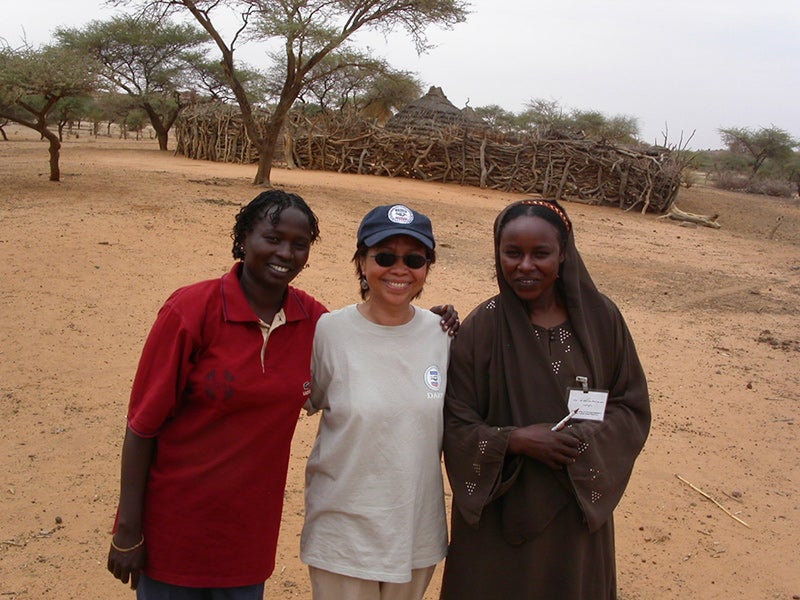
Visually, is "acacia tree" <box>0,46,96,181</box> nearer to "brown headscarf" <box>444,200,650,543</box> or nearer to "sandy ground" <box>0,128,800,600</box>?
"sandy ground" <box>0,128,800,600</box>

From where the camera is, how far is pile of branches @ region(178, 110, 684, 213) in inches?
695

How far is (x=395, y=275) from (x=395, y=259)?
0.04 m

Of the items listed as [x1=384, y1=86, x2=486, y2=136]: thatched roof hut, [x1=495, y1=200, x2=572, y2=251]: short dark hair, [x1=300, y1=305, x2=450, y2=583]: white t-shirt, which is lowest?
[x1=300, y1=305, x2=450, y2=583]: white t-shirt

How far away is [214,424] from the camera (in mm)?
1608

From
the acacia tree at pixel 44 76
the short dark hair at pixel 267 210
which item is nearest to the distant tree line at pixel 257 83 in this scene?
the acacia tree at pixel 44 76

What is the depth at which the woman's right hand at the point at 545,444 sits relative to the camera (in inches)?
65.1

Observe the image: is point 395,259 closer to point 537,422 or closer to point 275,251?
point 275,251

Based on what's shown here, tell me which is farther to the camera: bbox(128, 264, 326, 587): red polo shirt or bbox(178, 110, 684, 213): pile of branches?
bbox(178, 110, 684, 213): pile of branches

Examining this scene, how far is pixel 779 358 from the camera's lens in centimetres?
589

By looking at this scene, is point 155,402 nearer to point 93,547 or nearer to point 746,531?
point 93,547

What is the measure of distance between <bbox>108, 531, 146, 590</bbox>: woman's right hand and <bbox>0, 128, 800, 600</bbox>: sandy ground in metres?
1.12

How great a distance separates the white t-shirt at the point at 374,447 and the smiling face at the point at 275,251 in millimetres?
179

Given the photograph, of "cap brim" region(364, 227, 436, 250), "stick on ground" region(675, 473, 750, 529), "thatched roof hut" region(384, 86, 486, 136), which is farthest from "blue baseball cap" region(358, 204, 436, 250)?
"thatched roof hut" region(384, 86, 486, 136)

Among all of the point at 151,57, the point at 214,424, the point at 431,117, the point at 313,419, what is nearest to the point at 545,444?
the point at 214,424
